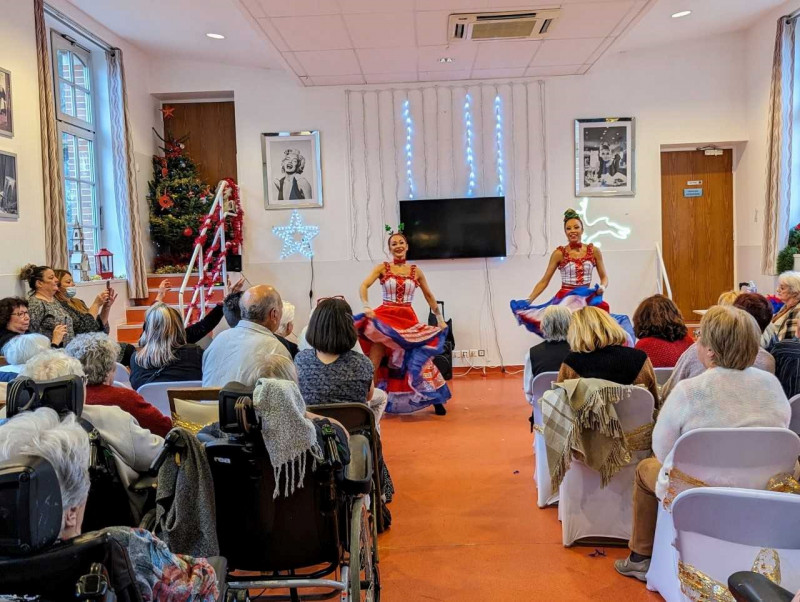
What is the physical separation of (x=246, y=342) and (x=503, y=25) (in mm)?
4333

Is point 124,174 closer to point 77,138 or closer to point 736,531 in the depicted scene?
point 77,138

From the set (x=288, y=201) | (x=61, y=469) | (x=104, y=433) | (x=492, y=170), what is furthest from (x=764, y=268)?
(x=61, y=469)

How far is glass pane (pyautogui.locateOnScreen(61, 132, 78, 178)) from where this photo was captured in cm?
731

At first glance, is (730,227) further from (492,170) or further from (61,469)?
(61,469)

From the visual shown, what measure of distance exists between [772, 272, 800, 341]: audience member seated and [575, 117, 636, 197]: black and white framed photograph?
420 cm

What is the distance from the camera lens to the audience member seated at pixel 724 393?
91.9 inches

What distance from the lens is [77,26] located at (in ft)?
22.6

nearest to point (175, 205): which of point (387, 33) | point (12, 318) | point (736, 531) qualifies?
point (387, 33)

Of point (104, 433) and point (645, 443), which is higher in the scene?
point (104, 433)

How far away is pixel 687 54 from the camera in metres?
8.21

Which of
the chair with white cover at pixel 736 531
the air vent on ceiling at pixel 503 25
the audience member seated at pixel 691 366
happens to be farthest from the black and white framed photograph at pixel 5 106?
the chair with white cover at pixel 736 531

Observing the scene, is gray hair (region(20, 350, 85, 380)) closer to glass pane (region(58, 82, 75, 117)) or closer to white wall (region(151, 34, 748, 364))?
glass pane (region(58, 82, 75, 117))

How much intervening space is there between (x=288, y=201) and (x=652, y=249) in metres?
4.49

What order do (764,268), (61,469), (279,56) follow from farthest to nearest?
(764,268)
(279,56)
(61,469)
